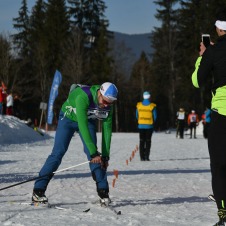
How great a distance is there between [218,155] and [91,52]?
4849cm

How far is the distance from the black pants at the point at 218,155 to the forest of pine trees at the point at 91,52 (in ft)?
137

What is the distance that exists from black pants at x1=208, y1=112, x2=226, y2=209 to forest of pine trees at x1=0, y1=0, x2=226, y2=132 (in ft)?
137

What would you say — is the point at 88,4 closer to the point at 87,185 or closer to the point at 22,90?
the point at 22,90

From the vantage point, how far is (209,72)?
4.48 meters

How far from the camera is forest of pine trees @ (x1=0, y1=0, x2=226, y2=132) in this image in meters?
48.0

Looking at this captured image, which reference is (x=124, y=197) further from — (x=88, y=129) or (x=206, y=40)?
(x=206, y=40)

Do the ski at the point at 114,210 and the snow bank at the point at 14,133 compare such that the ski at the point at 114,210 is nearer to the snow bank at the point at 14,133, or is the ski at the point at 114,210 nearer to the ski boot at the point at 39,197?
the ski boot at the point at 39,197

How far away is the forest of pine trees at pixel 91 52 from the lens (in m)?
48.0

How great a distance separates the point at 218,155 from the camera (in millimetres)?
4465

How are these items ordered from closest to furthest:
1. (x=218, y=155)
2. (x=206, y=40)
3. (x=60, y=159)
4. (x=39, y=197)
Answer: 1. (x=218, y=155)
2. (x=206, y=40)
3. (x=39, y=197)
4. (x=60, y=159)

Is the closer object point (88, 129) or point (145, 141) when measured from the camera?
point (88, 129)

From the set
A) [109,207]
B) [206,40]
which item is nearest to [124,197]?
[109,207]

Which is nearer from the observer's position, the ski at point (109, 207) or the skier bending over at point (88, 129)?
the ski at point (109, 207)

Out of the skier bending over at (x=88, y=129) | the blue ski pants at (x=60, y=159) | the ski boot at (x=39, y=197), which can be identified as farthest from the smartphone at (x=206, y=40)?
the ski boot at (x=39, y=197)
